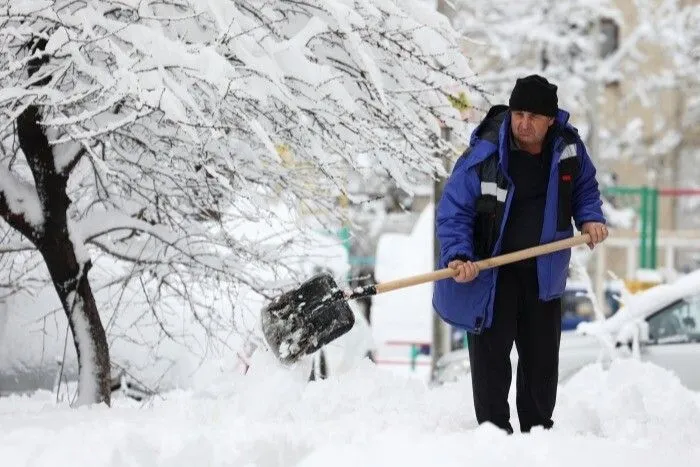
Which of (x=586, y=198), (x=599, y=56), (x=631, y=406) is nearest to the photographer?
(x=586, y=198)

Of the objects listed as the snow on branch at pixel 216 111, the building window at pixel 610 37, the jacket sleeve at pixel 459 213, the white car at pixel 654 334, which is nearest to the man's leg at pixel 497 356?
the jacket sleeve at pixel 459 213

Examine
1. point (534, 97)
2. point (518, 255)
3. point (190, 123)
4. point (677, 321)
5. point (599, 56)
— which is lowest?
point (677, 321)

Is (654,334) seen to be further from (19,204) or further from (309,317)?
(19,204)

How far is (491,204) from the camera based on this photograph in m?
5.04

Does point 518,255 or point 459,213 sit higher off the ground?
point 459,213

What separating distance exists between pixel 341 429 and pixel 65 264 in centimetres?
185

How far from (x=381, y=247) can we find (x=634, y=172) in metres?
18.5

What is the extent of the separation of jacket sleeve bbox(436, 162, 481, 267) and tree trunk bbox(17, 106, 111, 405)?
1.91m

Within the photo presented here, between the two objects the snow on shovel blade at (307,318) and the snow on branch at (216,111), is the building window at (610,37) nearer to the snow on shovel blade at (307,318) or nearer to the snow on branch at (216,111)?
the snow on branch at (216,111)

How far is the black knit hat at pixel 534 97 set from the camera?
4.98 metres

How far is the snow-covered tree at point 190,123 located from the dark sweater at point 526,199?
63 cm

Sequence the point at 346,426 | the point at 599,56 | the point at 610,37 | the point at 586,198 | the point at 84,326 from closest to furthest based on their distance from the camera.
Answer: the point at 346,426 → the point at 586,198 → the point at 84,326 → the point at 599,56 → the point at 610,37

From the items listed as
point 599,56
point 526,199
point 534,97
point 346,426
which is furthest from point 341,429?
point 599,56

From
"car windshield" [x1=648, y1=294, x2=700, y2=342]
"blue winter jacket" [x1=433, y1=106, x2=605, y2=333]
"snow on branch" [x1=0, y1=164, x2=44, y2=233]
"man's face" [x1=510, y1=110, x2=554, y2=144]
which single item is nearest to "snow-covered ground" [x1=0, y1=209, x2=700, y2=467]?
"blue winter jacket" [x1=433, y1=106, x2=605, y2=333]
